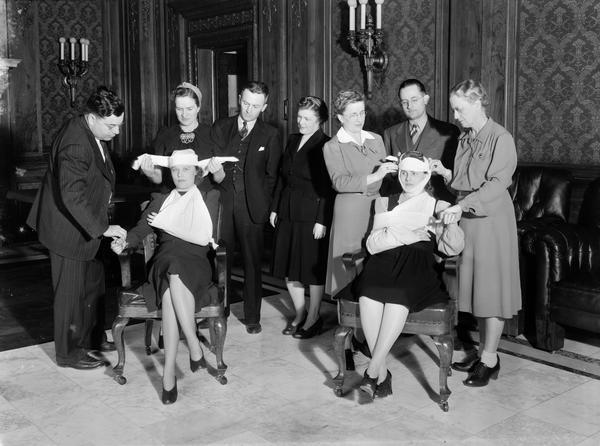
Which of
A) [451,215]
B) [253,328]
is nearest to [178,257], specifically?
[253,328]

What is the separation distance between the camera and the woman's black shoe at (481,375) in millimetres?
3877

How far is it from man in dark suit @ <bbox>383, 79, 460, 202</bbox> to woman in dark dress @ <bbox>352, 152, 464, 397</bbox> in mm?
656

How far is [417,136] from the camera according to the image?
4.50 m

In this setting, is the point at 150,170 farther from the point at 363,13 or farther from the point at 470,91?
the point at 363,13

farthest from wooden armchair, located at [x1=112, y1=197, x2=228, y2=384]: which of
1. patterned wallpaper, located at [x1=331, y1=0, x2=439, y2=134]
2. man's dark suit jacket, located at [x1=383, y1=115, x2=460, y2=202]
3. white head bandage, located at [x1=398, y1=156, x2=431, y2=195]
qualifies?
patterned wallpaper, located at [x1=331, y1=0, x2=439, y2=134]

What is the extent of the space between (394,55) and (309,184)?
6.27 ft

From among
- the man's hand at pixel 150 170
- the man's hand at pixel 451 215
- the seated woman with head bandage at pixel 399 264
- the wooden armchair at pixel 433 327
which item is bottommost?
the wooden armchair at pixel 433 327

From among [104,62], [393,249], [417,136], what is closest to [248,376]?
[393,249]

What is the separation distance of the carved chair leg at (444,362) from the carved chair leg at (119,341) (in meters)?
1.64

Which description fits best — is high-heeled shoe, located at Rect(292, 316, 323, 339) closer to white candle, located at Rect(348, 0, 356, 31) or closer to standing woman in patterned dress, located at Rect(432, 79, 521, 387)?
standing woman in patterned dress, located at Rect(432, 79, 521, 387)

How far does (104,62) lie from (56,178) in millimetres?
5358

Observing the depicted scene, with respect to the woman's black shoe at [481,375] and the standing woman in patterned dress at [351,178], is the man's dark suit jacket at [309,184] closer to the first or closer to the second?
the standing woman in patterned dress at [351,178]

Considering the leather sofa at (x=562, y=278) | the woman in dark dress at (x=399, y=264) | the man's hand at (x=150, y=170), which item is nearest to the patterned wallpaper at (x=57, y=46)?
the man's hand at (x=150, y=170)

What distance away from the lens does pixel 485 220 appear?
154 inches
